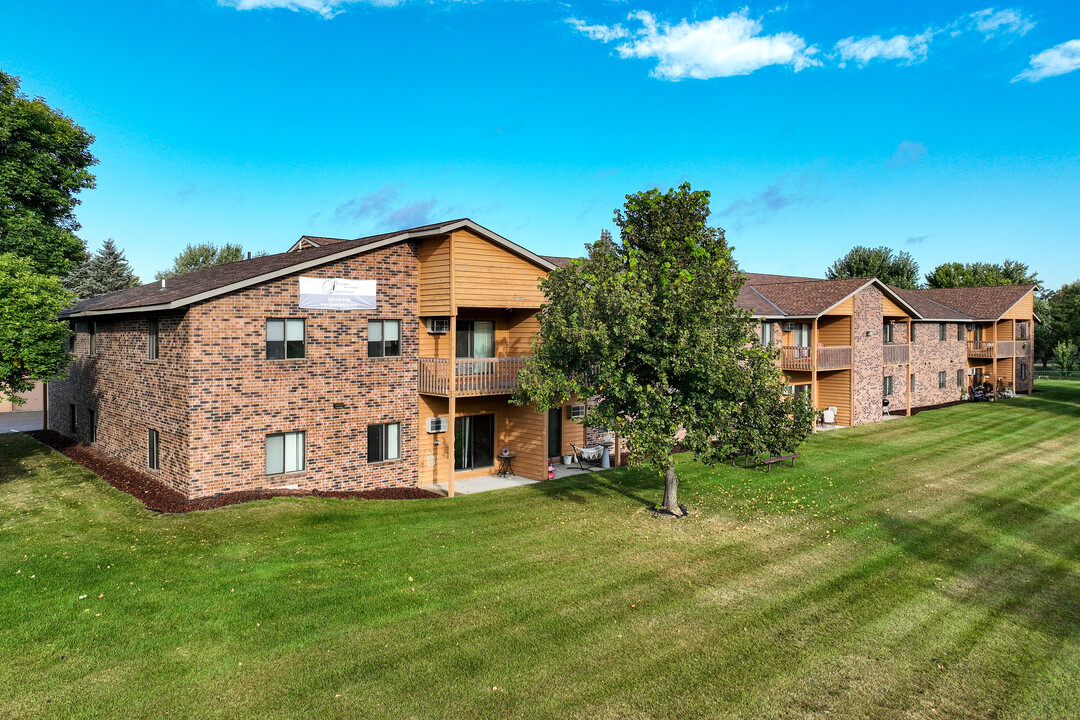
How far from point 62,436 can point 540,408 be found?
2215cm

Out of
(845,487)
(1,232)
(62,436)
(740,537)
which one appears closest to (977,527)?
(845,487)

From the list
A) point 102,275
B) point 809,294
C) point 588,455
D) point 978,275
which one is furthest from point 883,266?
point 102,275

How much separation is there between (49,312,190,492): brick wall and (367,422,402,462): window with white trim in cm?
464

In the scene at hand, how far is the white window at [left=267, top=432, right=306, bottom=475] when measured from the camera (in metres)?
16.5

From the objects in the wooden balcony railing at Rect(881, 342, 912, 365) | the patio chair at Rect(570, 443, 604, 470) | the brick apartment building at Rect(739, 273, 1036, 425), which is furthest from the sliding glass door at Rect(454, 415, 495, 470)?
the wooden balcony railing at Rect(881, 342, 912, 365)

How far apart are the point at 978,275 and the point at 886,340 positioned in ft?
146

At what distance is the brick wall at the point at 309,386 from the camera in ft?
51.1

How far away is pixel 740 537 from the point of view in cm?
1363

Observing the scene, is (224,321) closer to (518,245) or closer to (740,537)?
(518,245)

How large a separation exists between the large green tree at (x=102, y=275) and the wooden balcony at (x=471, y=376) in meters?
45.4

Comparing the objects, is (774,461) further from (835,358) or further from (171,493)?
(171,493)

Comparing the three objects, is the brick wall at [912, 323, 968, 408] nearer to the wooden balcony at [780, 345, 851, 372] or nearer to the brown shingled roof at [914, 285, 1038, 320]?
the brown shingled roof at [914, 285, 1038, 320]

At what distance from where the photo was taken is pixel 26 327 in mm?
14734

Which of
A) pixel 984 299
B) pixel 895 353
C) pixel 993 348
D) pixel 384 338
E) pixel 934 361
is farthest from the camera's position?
pixel 984 299
